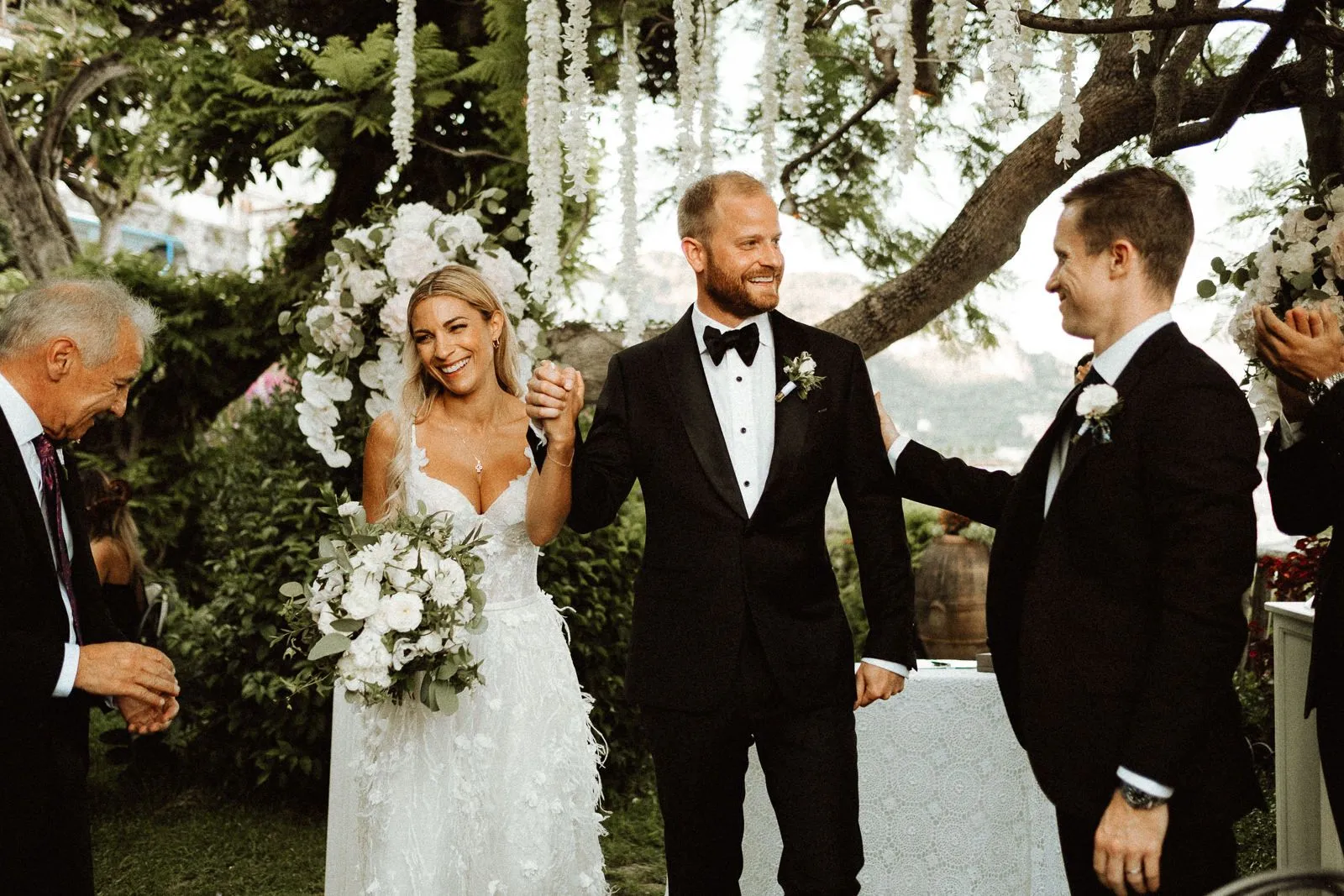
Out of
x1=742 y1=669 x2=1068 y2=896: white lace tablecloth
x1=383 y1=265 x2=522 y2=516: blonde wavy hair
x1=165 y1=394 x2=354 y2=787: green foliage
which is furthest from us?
x1=165 y1=394 x2=354 y2=787: green foliage

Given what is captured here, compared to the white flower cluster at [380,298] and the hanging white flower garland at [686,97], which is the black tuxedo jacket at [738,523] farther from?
the white flower cluster at [380,298]

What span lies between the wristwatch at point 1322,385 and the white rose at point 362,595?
190cm

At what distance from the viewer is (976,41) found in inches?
211

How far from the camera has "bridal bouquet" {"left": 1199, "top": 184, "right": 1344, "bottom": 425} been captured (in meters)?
2.53

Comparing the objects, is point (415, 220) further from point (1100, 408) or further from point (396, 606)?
point (1100, 408)

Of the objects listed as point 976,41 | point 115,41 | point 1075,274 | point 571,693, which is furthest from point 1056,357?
point 115,41

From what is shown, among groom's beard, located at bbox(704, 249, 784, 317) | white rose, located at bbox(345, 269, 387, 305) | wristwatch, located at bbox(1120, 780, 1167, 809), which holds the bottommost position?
wristwatch, located at bbox(1120, 780, 1167, 809)

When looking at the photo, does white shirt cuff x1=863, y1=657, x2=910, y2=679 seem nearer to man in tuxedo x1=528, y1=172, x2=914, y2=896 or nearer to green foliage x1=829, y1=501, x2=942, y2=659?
man in tuxedo x1=528, y1=172, x2=914, y2=896

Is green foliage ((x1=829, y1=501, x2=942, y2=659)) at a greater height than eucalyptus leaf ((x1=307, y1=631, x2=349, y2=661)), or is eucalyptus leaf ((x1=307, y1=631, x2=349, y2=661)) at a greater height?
green foliage ((x1=829, y1=501, x2=942, y2=659))

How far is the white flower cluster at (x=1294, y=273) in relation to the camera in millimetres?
2527

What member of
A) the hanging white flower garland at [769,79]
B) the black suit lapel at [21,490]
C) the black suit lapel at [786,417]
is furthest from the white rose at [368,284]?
the black suit lapel at [21,490]

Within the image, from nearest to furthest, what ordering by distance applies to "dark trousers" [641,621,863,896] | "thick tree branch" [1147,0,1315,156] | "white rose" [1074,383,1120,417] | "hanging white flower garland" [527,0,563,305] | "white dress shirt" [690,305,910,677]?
"white rose" [1074,383,1120,417] < "thick tree branch" [1147,0,1315,156] < "dark trousers" [641,621,863,896] < "white dress shirt" [690,305,910,677] < "hanging white flower garland" [527,0,563,305]

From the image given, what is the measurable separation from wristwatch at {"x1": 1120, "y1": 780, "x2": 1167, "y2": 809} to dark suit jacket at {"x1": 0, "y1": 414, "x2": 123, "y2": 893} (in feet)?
5.83

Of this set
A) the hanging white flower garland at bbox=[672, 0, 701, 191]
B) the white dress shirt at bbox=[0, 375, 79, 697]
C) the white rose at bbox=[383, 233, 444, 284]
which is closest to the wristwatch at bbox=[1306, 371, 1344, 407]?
the hanging white flower garland at bbox=[672, 0, 701, 191]
